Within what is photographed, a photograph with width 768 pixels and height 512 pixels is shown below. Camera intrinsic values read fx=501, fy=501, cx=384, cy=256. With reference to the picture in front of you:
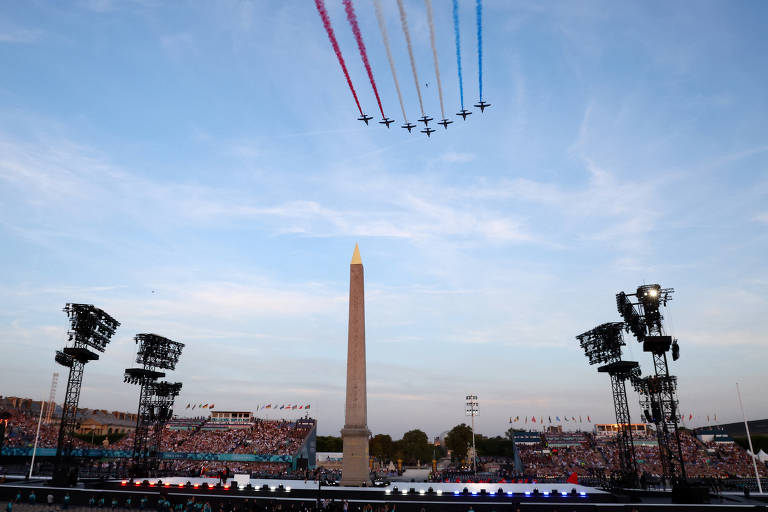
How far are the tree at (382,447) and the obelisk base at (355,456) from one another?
81.2m

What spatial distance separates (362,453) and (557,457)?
→ 49.4 m

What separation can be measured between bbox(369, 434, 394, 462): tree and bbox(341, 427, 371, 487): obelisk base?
8118 centimetres

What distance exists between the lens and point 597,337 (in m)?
46.8

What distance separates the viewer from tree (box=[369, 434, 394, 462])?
11444 centimetres

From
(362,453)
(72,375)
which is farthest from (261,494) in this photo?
(72,375)

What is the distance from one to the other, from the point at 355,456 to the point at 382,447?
8767cm

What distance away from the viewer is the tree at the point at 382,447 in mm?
114438

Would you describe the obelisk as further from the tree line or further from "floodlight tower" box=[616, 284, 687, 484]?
the tree line

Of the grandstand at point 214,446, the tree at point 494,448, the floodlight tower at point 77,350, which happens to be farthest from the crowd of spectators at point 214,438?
the tree at point 494,448

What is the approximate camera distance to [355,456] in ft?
113

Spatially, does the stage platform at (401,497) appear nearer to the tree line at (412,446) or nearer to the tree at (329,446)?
the tree line at (412,446)

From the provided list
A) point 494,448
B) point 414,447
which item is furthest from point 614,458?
point 494,448

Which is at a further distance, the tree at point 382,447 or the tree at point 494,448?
the tree at point 494,448

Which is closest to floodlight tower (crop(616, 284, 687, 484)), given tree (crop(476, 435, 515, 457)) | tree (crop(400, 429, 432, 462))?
tree (crop(400, 429, 432, 462))
